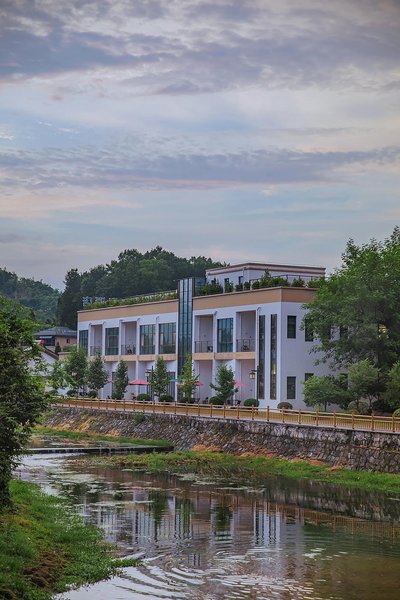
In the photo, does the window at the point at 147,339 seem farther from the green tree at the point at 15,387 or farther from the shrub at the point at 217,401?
the green tree at the point at 15,387

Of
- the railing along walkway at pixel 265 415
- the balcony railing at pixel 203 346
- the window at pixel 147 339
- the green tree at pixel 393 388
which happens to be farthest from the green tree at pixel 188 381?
the green tree at pixel 393 388

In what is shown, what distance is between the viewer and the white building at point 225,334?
65.9 metres

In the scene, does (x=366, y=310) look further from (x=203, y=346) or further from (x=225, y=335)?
(x=203, y=346)

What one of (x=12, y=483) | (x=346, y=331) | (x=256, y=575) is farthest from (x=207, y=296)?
(x=256, y=575)

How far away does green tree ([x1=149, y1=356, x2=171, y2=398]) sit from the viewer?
74688mm

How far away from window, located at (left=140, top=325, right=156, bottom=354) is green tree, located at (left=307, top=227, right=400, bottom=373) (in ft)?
86.5

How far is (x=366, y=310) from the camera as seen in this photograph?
56.9 meters

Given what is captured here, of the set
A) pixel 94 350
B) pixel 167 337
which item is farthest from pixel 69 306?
pixel 167 337

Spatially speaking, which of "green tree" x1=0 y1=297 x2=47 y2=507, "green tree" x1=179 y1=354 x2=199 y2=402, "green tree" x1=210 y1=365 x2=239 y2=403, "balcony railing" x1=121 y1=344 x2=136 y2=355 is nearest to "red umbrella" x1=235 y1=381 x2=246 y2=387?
"green tree" x1=210 y1=365 x2=239 y2=403

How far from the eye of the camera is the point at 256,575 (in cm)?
2523

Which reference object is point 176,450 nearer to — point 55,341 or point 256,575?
point 256,575

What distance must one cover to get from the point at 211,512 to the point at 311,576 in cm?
1127

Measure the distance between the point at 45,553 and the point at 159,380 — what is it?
49588 millimetres

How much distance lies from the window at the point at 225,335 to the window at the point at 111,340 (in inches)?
725
